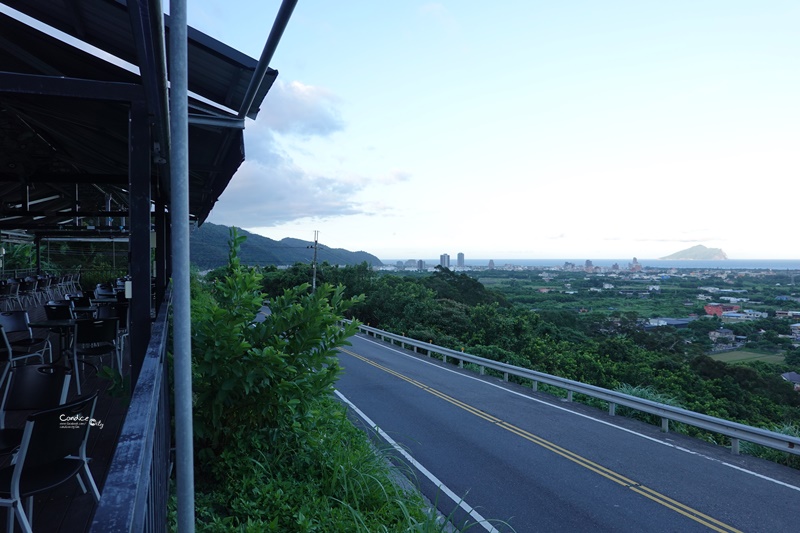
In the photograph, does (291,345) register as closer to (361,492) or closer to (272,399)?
(272,399)

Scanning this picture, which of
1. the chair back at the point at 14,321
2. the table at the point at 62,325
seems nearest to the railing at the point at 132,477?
the table at the point at 62,325

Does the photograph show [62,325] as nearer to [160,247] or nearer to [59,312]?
[59,312]

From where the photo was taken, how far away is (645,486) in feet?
22.7

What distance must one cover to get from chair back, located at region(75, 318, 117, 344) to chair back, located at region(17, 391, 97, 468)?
12.0 feet

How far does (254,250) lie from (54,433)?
77.4 metres

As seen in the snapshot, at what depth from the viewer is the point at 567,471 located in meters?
7.37

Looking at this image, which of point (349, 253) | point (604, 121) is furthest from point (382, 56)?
point (349, 253)

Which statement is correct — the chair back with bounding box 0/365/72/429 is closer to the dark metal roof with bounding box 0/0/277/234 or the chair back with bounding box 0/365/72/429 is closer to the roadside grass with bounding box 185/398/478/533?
the roadside grass with bounding box 185/398/478/533

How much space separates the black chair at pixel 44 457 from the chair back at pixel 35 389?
2.17 ft

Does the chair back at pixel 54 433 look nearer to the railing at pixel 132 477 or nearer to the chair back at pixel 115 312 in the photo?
the railing at pixel 132 477

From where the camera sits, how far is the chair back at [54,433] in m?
2.71

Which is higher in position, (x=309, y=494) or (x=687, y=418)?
(x=309, y=494)

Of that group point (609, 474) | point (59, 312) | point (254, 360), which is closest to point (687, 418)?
point (609, 474)

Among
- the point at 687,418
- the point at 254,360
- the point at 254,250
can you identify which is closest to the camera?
the point at 254,360
